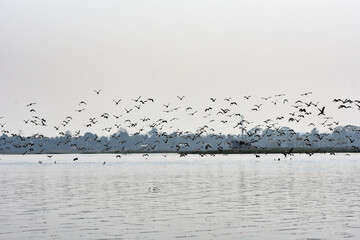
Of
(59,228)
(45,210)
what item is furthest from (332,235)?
(45,210)

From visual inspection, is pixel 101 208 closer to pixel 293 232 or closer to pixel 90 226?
pixel 90 226

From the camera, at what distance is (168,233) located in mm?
30750

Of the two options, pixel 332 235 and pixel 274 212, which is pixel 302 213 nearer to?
pixel 274 212

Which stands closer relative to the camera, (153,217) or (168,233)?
(168,233)

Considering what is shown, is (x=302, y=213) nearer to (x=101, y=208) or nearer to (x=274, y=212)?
(x=274, y=212)

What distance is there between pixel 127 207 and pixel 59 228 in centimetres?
1001

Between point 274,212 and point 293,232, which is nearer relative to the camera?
point 293,232

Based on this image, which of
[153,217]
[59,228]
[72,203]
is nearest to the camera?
[59,228]

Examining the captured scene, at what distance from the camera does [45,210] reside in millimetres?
41000

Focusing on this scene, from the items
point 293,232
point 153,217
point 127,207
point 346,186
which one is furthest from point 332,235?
point 346,186

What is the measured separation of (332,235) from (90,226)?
12.5 meters

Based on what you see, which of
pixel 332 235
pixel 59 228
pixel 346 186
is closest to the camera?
pixel 332 235

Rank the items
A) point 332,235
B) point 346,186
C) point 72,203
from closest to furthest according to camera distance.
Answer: point 332,235 → point 72,203 → point 346,186

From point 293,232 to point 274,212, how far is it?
7787mm
